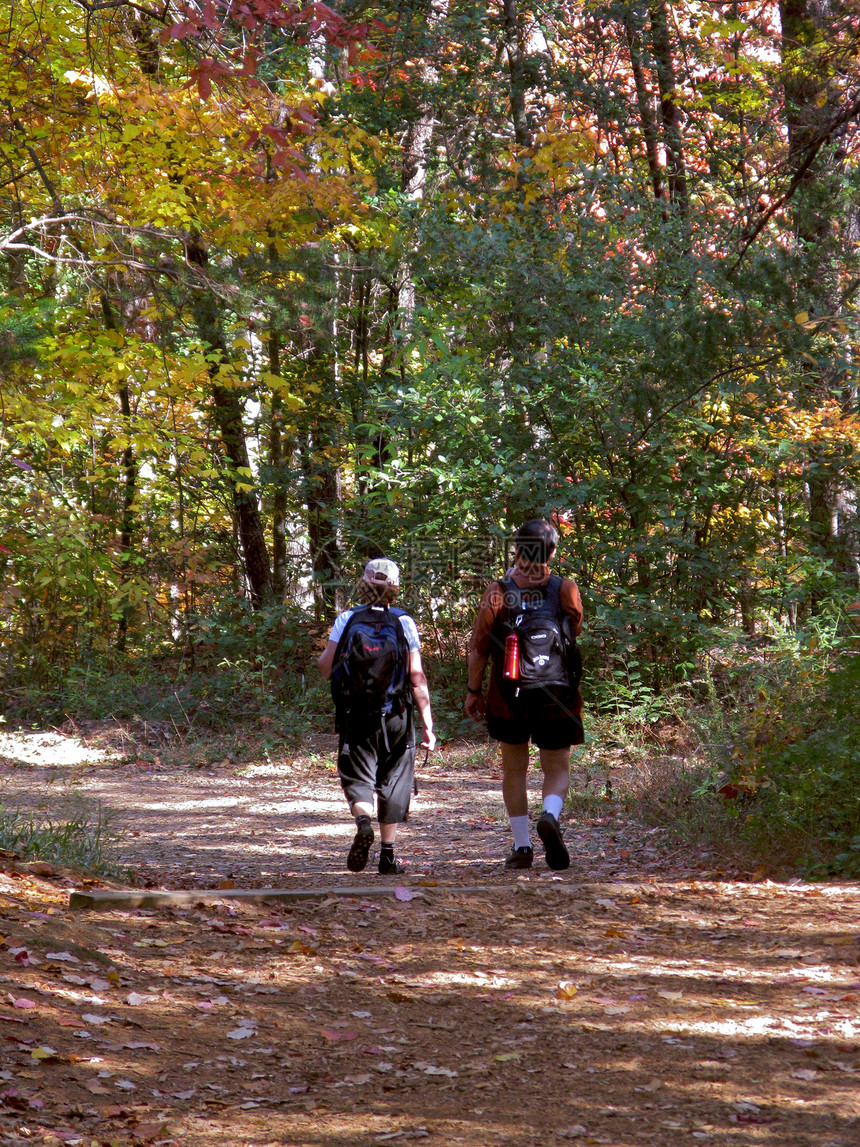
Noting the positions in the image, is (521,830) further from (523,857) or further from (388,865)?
(388,865)

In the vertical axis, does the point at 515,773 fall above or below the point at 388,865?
above

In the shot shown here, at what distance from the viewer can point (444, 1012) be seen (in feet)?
14.1

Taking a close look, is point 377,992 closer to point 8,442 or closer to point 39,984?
point 39,984

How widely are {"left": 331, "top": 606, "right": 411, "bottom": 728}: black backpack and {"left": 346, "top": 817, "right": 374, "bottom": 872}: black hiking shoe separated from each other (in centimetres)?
58

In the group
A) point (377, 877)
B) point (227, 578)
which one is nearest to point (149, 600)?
point (227, 578)

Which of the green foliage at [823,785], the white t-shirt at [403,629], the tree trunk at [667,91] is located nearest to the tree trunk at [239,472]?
the tree trunk at [667,91]

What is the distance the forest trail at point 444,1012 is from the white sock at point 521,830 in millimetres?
192

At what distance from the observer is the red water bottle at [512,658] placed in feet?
21.2

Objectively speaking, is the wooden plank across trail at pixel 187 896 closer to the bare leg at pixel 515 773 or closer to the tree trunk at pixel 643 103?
the bare leg at pixel 515 773

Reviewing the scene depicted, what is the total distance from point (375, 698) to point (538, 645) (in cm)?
96

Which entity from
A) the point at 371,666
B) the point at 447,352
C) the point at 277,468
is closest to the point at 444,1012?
the point at 371,666

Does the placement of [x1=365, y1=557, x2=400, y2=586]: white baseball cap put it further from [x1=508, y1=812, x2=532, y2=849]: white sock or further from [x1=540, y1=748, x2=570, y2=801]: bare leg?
[x1=508, y1=812, x2=532, y2=849]: white sock

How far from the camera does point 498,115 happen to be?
15.5 metres

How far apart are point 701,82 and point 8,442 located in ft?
35.2
